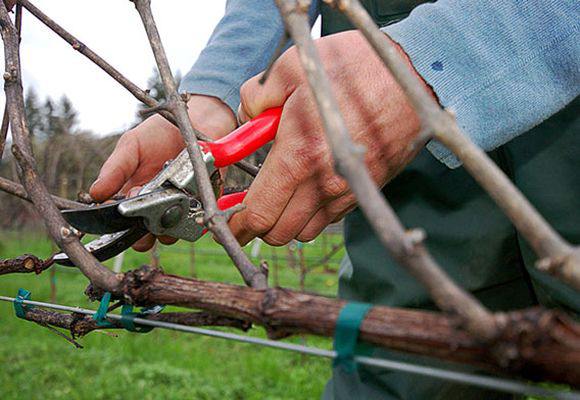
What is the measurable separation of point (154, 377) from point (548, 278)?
5.23m

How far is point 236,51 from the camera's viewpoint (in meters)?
2.09

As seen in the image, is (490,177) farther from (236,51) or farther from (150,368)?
(150,368)

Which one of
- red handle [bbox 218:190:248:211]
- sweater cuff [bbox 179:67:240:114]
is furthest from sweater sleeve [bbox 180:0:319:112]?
red handle [bbox 218:190:248:211]

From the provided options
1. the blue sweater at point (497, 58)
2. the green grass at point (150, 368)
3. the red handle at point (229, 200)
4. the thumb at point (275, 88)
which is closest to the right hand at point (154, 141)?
the red handle at point (229, 200)

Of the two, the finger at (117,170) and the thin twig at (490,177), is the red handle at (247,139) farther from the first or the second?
the thin twig at (490,177)

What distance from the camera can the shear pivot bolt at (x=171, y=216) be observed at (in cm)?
140

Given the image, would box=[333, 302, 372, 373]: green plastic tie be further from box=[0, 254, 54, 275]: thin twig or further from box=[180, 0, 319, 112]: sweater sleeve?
box=[180, 0, 319, 112]: sweater sleeve

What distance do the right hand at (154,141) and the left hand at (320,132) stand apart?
0.57 m

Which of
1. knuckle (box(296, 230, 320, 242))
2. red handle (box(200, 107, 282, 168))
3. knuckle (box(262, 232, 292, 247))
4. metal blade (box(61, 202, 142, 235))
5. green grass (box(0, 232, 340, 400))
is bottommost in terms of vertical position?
green grass (box(0, 232, 340, 400))

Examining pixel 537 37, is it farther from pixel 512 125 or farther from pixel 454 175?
pixel 454 175

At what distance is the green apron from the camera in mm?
1520

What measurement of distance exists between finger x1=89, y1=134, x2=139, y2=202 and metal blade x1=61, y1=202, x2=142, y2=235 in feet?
1.65

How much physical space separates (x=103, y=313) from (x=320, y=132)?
53 centimetres

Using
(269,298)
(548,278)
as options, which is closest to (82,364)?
(548,278)
